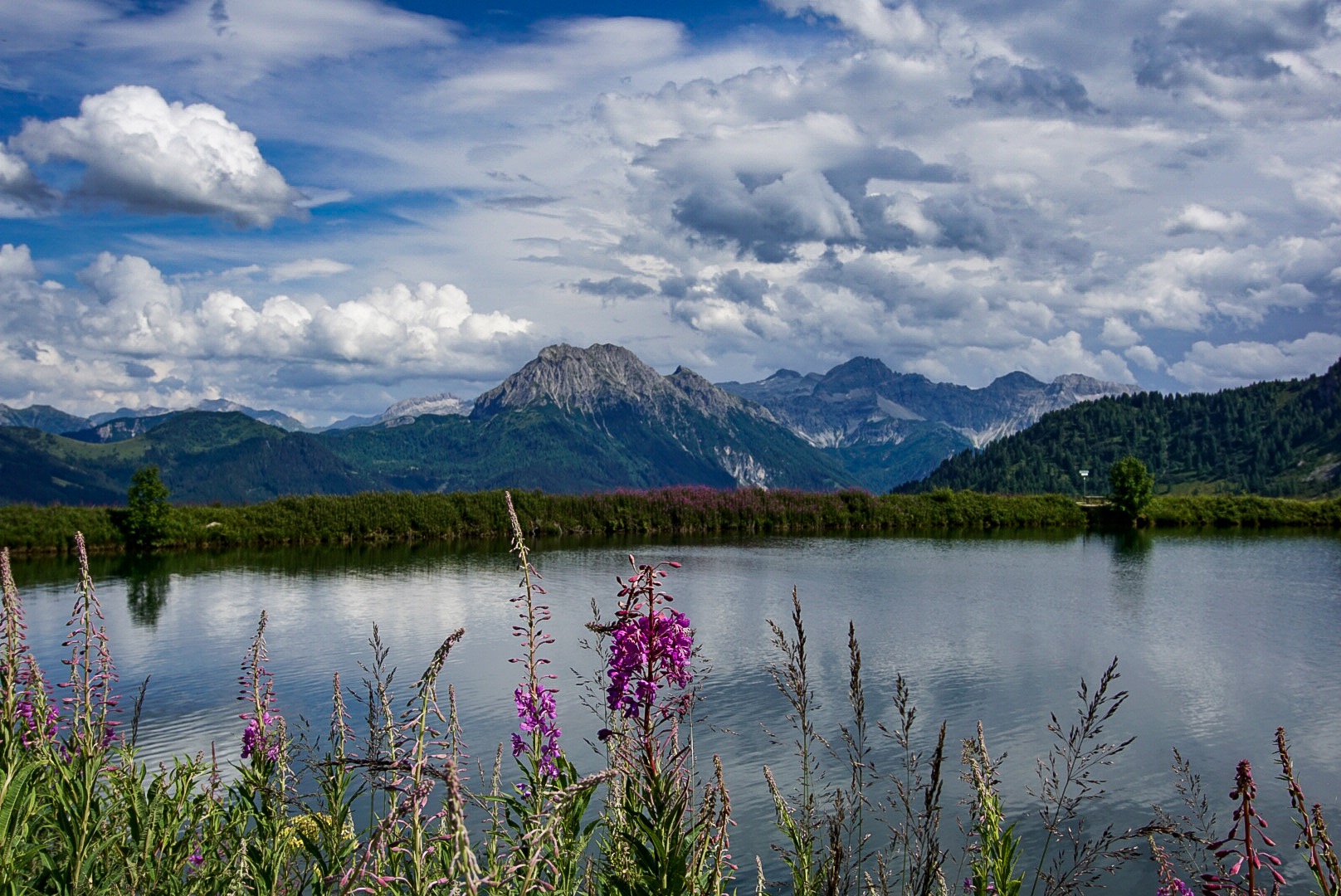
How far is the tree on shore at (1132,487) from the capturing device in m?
82.2

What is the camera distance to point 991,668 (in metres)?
24.5

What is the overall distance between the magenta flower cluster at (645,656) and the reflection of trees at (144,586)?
33.3 metres

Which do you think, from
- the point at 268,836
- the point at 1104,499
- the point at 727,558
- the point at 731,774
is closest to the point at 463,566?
the point at 727,558

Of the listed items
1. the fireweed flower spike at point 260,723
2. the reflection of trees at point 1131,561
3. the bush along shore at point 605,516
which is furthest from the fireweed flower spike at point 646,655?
the bush along shore at point 605,516

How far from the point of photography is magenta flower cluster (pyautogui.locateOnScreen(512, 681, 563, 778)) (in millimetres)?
5082

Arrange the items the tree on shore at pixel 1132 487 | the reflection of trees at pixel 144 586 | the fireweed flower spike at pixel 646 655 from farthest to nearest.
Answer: the tree on shore at pixel 1132 487
the reflection of trees at pixel 144 586
the fireweed flower spike at pixel 646 655

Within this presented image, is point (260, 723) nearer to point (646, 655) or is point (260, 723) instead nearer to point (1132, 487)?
point (646, 655)

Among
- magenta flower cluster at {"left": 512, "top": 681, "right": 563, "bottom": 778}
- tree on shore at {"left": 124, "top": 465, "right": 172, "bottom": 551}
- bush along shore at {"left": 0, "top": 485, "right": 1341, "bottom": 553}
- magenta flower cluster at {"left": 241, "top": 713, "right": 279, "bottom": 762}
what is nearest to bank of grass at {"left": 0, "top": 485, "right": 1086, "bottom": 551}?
bush along shore at {"left": 0, "top": 485, "right": 1341, "bottom": 553}

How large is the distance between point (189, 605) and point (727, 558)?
27.9 metres

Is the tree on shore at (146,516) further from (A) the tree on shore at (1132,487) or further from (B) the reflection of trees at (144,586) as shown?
(A) the tree on shore at (1132,487)

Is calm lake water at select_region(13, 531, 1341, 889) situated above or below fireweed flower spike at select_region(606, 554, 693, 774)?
below

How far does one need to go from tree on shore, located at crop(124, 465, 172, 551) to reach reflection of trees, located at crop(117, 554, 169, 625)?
110 inches

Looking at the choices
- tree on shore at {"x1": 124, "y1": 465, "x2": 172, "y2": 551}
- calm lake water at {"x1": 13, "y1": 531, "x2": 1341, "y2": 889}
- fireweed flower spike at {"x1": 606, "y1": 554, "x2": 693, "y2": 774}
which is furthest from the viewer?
tree on shore at {"x1": 124, "y1": 465, "x2": 172, "y2": 551}

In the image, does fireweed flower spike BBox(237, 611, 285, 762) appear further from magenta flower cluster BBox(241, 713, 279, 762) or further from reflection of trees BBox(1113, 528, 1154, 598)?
reflection of trees BBox(1113, 528, 1154, 598)
